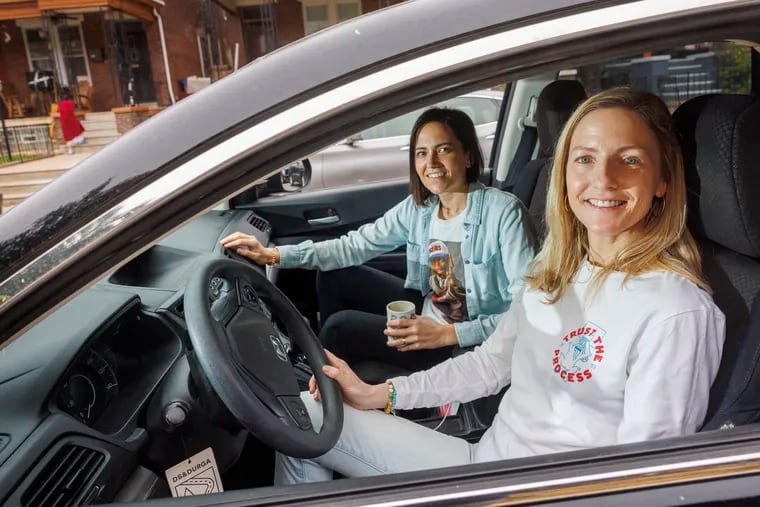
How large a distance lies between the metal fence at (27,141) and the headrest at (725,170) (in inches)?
563

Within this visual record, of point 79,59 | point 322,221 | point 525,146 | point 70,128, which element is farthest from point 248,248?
point 79,59

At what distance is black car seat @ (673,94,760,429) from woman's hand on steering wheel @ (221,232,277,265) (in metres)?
1.48

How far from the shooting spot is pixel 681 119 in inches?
57.8

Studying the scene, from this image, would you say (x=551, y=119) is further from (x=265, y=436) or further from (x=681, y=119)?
(x=265, y=436)

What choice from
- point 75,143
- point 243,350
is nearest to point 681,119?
point 243,350

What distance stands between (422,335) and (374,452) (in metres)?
0.63

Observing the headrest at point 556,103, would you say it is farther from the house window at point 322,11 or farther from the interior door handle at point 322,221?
the house window at point 322,11

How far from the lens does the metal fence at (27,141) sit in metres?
13.5

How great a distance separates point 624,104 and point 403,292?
1.48 m

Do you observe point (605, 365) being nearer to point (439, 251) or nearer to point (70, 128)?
point (439, 251)

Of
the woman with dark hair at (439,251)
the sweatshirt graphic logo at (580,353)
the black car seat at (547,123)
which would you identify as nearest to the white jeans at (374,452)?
the sweatshirt graphic logo at (580,353)

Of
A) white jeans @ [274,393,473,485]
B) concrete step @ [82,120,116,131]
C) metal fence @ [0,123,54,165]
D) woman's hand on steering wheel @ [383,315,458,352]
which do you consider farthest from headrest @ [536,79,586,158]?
concrete step @ [82,120,116,131]

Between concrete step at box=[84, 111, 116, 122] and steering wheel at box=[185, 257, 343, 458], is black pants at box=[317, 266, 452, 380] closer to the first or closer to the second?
steering wheel at box=[185, 257, 343, 458]

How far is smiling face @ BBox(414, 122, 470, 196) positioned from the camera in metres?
2.21
